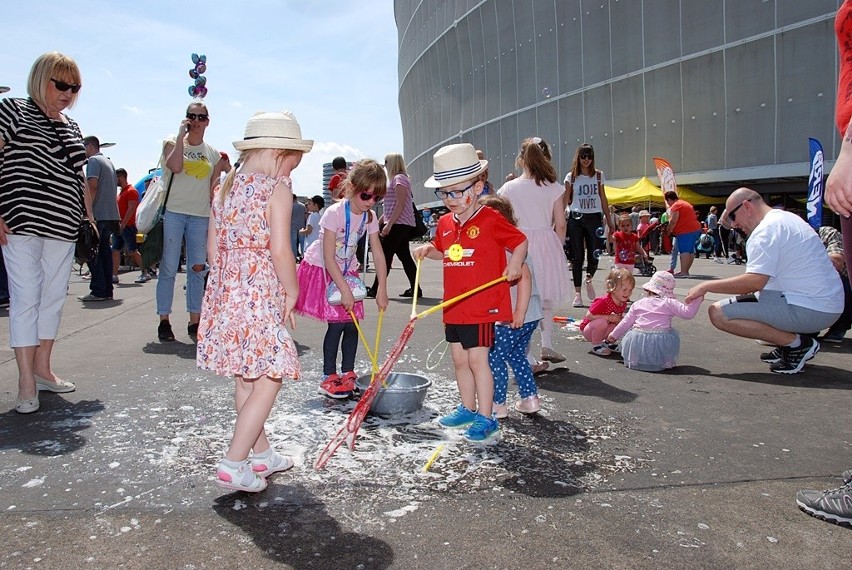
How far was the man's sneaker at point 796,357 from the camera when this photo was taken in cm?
564

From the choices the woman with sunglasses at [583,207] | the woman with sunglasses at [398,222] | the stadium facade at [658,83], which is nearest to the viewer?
the woman with sunglasses at [583,207]

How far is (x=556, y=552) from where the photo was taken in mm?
2605

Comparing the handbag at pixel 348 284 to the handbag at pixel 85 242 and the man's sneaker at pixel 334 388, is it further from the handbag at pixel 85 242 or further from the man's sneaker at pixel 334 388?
the handbag at pixel 85 242

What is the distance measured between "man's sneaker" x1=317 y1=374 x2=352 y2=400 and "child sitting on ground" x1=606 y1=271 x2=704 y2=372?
2.29 meters

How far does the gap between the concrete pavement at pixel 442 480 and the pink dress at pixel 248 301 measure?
545mm

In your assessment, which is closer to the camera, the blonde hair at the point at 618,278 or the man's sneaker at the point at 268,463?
the man's sneaker at the point at 268,463

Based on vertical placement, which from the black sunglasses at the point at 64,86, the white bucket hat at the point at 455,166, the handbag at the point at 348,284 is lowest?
the handbag at the point at 348,284

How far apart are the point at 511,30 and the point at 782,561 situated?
3690 cm

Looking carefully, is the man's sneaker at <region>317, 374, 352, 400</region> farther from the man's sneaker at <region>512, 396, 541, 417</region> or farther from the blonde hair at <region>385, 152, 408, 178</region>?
the blonde hair at <region>385, 152, 408, 178</region>

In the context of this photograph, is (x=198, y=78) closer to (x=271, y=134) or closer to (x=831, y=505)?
(x=271, y=134)

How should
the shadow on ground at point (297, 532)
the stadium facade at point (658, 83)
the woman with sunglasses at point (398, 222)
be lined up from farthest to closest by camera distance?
the stadium facade at point (658, 83) → the woman with sunglasses at point (398, 222) → the shadow on ground at point (297, 532)

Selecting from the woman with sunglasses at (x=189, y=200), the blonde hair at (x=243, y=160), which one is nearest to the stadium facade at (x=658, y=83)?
the woman with sunglasses at (x=189, y=200)

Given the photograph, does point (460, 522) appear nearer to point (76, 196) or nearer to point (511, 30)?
point (76, 196)

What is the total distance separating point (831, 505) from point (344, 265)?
3.05 meters
